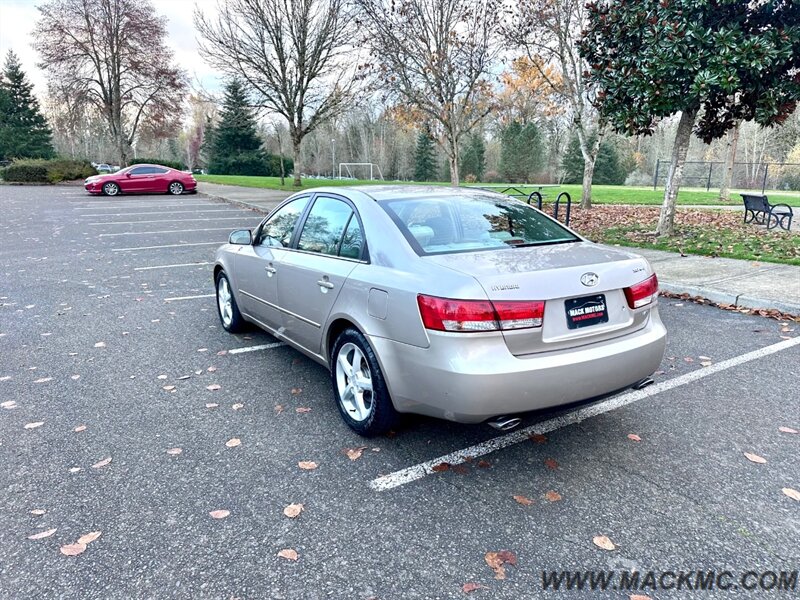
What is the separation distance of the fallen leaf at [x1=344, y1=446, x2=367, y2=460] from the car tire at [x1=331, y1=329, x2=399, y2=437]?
110mm

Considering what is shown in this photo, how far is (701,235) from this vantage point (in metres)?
10.7

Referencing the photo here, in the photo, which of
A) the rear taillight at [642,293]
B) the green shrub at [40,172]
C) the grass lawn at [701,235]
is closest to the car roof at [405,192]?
the rear taillight at [642,293]

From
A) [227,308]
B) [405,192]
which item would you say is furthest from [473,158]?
[405,192]

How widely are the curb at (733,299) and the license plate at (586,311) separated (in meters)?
4.20

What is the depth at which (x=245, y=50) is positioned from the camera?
24250 mm

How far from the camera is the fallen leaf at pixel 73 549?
2.47 m

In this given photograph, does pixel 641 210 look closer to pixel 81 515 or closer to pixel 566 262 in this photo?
pixel 566 262

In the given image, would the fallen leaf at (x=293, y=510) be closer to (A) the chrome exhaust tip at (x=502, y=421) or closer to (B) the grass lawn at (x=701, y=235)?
(A) the chrome exhaust tip at (x=502, y=421)

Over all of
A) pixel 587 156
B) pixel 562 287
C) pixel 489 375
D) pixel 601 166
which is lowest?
pixel 489 375

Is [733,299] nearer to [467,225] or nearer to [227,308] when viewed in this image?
[467,225]

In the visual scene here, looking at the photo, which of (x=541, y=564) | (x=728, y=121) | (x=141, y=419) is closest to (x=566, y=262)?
(x=541, y=564)

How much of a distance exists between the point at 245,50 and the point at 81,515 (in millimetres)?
25242

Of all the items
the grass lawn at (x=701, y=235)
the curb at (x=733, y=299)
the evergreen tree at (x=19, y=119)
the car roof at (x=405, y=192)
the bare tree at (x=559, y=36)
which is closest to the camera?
the car roof at (x=405, y=192)

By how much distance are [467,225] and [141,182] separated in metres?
26.9
